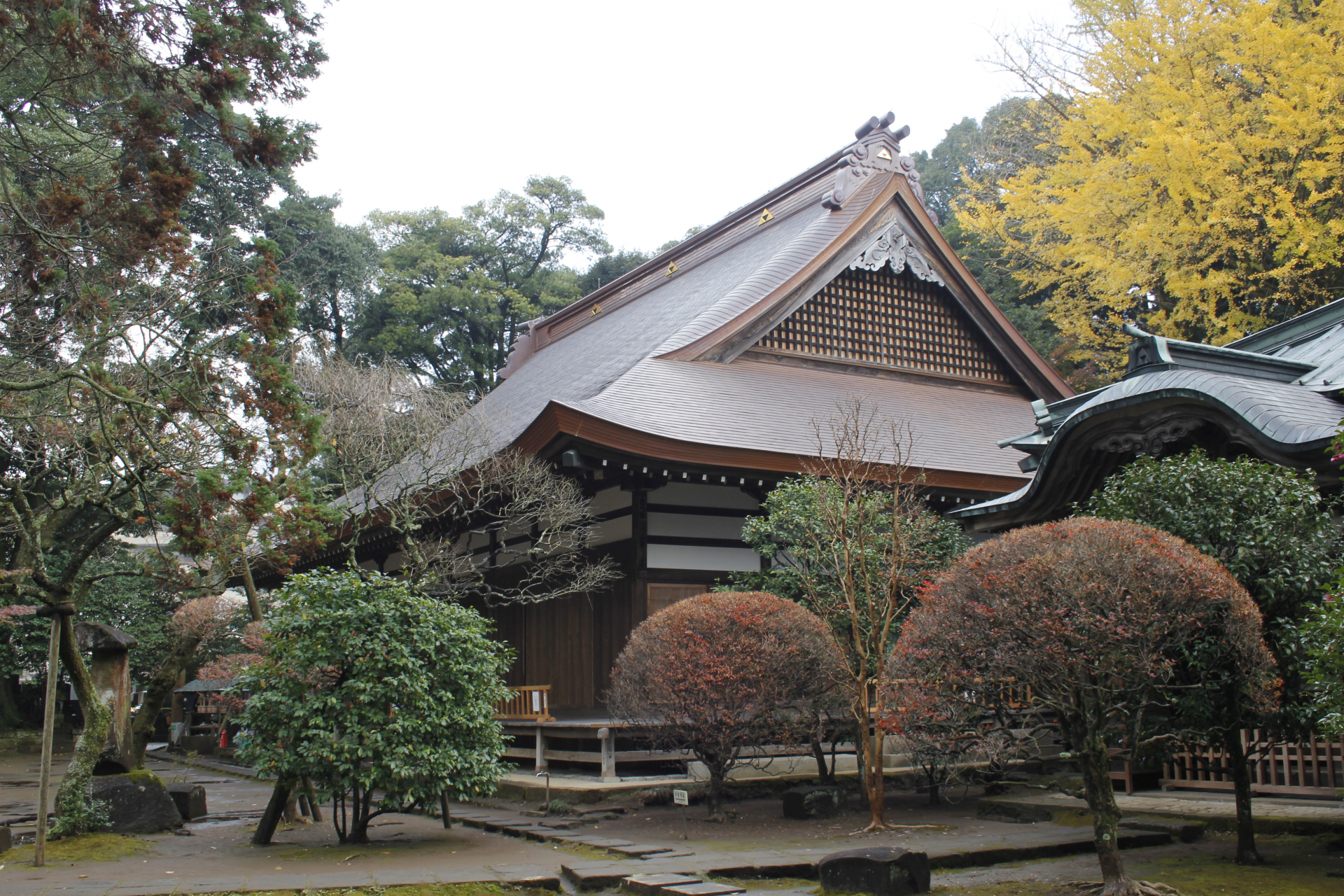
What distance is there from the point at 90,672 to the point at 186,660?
88cm

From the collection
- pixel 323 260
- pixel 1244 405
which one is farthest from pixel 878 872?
pixel 323 260

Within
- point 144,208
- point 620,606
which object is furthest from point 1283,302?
point 144,208

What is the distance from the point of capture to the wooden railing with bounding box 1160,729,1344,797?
8852mm

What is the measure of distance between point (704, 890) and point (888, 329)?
12276 mm

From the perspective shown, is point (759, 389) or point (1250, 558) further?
point (759, 389)

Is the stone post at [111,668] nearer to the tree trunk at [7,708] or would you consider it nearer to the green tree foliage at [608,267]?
the tree trunk at [7,708]

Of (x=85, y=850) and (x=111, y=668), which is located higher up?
(x=111, y=668)

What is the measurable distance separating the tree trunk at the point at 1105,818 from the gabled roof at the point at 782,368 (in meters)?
5.91

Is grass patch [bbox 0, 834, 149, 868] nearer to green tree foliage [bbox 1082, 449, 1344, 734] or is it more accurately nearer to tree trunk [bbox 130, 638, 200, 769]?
tree trunk [bbox 130, 638, 200, 769]

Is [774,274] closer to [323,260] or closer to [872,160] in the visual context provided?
[872,160]

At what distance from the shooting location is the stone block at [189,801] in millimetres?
10781

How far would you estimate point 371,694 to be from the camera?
8.01 m

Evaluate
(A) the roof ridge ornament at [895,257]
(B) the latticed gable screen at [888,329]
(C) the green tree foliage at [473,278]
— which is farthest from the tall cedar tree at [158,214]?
(C) the green tree foliage at [473,278]

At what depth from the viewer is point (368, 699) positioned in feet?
26.1
